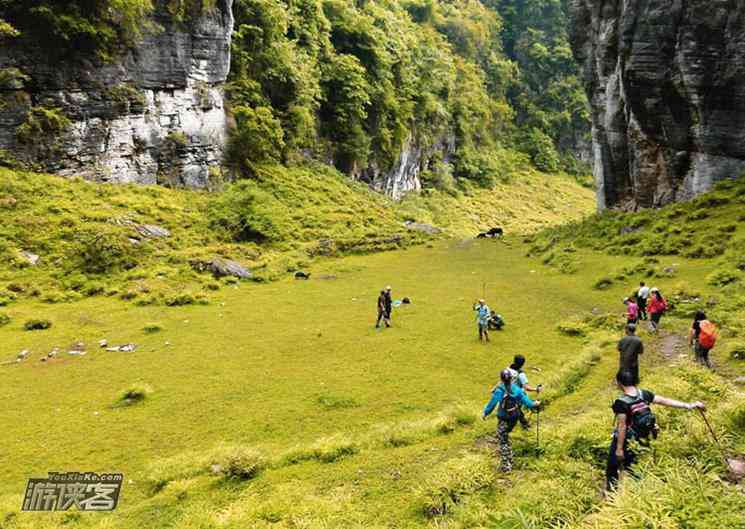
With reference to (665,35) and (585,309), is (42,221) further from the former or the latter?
(665,35)

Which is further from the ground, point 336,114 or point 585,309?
point 336,114

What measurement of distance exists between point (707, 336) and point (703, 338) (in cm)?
10

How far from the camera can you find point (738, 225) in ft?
74.2

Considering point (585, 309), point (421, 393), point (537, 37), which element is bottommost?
point (421, 393)

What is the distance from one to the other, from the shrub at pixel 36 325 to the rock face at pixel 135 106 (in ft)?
54.2

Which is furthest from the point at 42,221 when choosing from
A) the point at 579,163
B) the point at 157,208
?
the point at 579,163

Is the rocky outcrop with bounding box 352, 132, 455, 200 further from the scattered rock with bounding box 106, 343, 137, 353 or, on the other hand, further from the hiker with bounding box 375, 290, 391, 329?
the scattered rock with bounding box 106, 343, 137, 353

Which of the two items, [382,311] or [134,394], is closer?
[134,394]

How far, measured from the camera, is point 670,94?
28875 millimetres

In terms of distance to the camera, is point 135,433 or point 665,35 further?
point 665,35

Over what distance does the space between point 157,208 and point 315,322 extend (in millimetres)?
18807

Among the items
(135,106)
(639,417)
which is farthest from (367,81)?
(639,417)

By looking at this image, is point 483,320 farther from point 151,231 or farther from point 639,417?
point 151,231

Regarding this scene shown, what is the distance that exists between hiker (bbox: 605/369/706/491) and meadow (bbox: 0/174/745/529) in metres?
0.29
